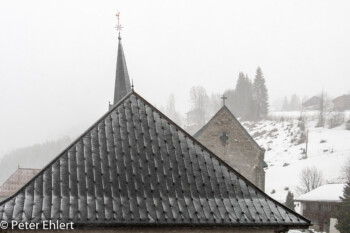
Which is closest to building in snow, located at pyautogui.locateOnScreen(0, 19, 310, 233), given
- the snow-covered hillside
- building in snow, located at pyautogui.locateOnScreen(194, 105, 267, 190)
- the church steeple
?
building in snow, located at pyautogui.locateOnScreen(194, 105, 267, 190)

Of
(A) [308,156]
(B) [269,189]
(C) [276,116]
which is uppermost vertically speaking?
(C) [276,116]

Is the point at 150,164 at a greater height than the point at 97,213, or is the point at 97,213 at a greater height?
the point at 150,164

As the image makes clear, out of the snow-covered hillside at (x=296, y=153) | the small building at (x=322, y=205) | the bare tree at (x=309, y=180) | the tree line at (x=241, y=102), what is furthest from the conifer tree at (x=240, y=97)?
the small building at (x=322, y=205)

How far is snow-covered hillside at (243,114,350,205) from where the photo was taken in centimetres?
6019

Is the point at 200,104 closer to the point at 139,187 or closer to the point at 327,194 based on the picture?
the point at 327,194

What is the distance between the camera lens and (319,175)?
5628cm

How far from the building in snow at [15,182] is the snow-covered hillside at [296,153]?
34.3 metres

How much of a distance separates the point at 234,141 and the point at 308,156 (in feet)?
167

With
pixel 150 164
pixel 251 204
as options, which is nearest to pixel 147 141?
pixel 150 164

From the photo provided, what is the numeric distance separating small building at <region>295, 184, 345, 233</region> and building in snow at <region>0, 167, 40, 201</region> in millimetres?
31884

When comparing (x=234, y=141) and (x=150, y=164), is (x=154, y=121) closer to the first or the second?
(x=150, y=164)

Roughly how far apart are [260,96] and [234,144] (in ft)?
317

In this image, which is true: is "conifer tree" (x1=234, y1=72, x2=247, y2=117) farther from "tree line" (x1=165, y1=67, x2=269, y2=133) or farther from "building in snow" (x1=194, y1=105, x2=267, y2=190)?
"building in snow" (x1=194, y1=105, x2=267, y2=190)

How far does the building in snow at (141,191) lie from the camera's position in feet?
21.6
